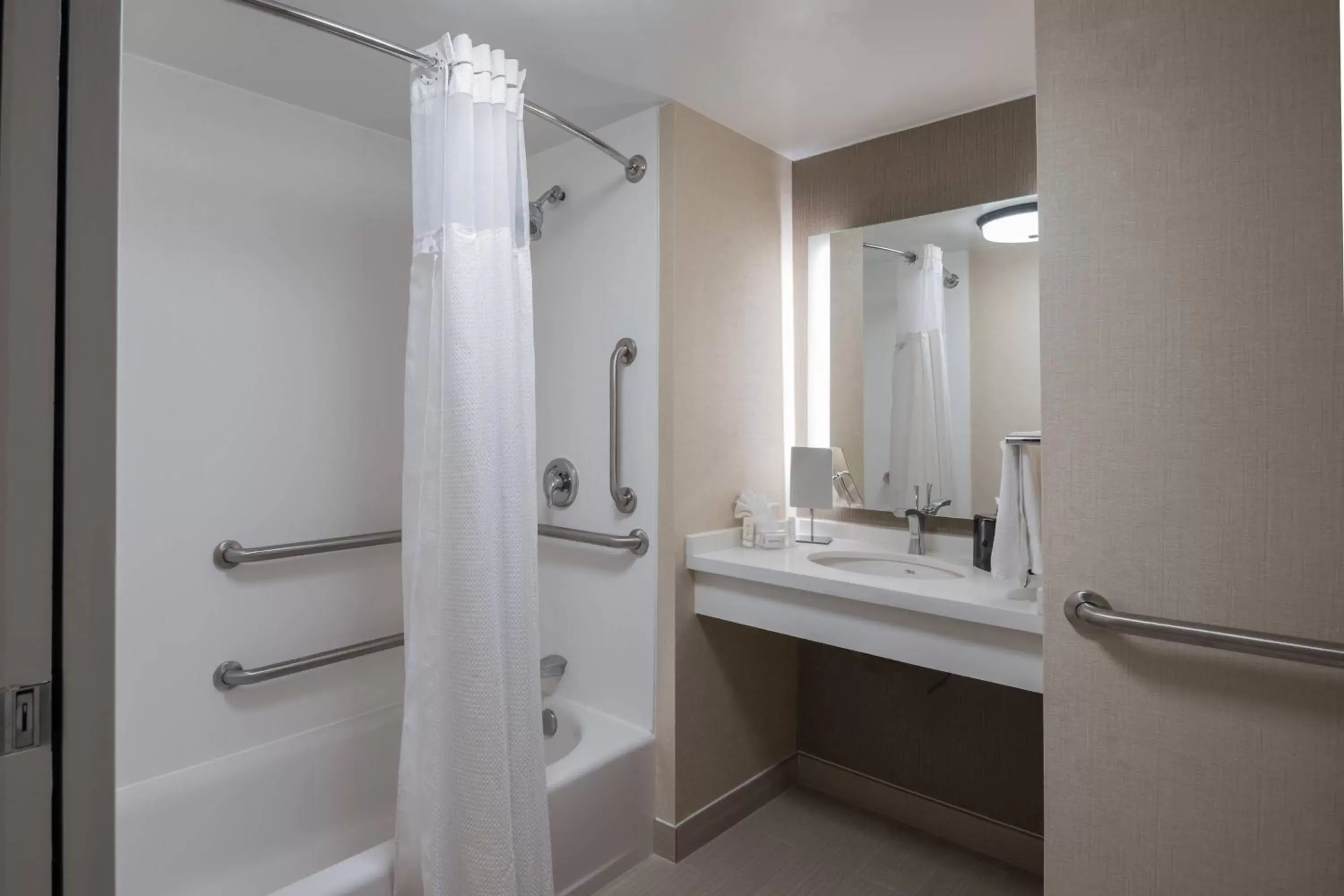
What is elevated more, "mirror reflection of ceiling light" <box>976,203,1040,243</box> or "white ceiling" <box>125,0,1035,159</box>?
"white ceiling" <box>125,0,1035,159</box>

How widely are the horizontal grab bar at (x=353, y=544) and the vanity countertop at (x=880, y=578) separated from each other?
167 mm

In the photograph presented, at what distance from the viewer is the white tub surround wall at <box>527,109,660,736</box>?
2.13 metres

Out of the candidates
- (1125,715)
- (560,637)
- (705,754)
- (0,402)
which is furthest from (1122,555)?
(560,637)

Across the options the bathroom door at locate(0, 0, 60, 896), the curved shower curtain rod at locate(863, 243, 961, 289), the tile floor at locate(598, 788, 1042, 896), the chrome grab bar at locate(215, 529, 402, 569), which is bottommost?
the tile floor at locate(598, 788, 1042, 896)

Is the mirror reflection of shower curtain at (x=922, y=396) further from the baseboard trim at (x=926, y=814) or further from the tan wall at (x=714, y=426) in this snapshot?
the baseboard trim at (x=926, y=814)

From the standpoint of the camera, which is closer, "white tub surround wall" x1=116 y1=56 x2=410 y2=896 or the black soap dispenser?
"white tub surround wall" x1=116 y1=56 x2=410 y2=896

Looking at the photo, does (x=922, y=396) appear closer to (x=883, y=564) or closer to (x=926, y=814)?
(x=883, y=564)

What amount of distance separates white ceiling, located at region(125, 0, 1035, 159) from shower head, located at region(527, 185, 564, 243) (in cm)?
19

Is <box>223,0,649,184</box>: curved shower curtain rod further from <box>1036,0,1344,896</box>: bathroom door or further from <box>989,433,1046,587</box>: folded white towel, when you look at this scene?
<box>989,433,1046,587</box>: folded white towel

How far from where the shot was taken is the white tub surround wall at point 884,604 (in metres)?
1.59

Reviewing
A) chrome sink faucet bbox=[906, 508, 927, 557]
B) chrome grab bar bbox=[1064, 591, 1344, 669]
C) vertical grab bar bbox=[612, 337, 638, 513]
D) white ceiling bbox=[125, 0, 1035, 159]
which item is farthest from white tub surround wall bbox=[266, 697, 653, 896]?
white ceiling bbox=[125, 0, 1035, 159]

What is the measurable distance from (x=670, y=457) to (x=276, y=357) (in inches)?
46.1

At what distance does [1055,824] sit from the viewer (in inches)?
52.7

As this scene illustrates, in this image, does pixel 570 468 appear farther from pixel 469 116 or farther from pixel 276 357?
pixel 469 116
